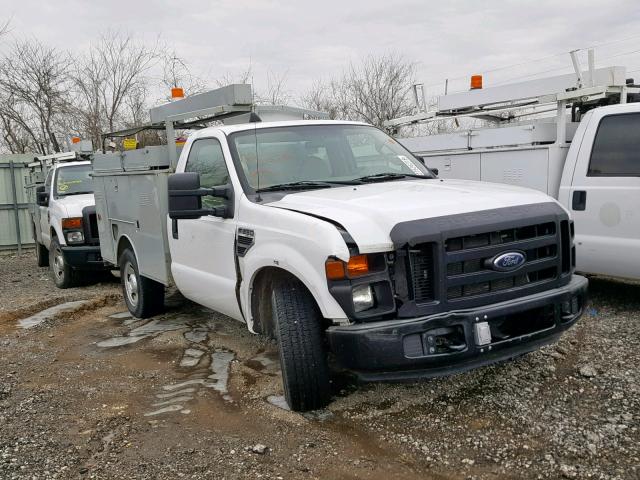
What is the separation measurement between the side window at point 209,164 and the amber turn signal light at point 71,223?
4.09 meters

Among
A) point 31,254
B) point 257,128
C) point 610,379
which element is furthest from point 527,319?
point 31,254

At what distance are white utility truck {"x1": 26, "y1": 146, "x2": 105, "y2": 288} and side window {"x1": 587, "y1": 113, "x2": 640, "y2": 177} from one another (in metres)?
6.42

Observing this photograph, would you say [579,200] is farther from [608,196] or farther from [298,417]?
[298,417]

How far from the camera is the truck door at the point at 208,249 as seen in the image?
451 cm

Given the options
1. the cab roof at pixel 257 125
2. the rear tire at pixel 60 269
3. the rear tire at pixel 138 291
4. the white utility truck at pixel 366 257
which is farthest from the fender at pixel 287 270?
the rear tire at pixel 60 269

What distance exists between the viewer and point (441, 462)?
10.4 ft

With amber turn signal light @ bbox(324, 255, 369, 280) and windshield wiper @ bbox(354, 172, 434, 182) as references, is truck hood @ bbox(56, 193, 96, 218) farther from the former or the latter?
amber turn signal light @ bbox(324, 255, 369, 280)

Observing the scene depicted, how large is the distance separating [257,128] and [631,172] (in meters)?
3.39

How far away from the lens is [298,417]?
Answer: 3.77m

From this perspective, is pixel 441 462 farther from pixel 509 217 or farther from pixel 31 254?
pixel 31 254

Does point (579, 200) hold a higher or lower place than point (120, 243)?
higher

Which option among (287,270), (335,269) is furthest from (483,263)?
(287,270)

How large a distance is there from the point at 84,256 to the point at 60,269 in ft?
2.47

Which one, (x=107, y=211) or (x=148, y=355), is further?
(x=107, y=211)
